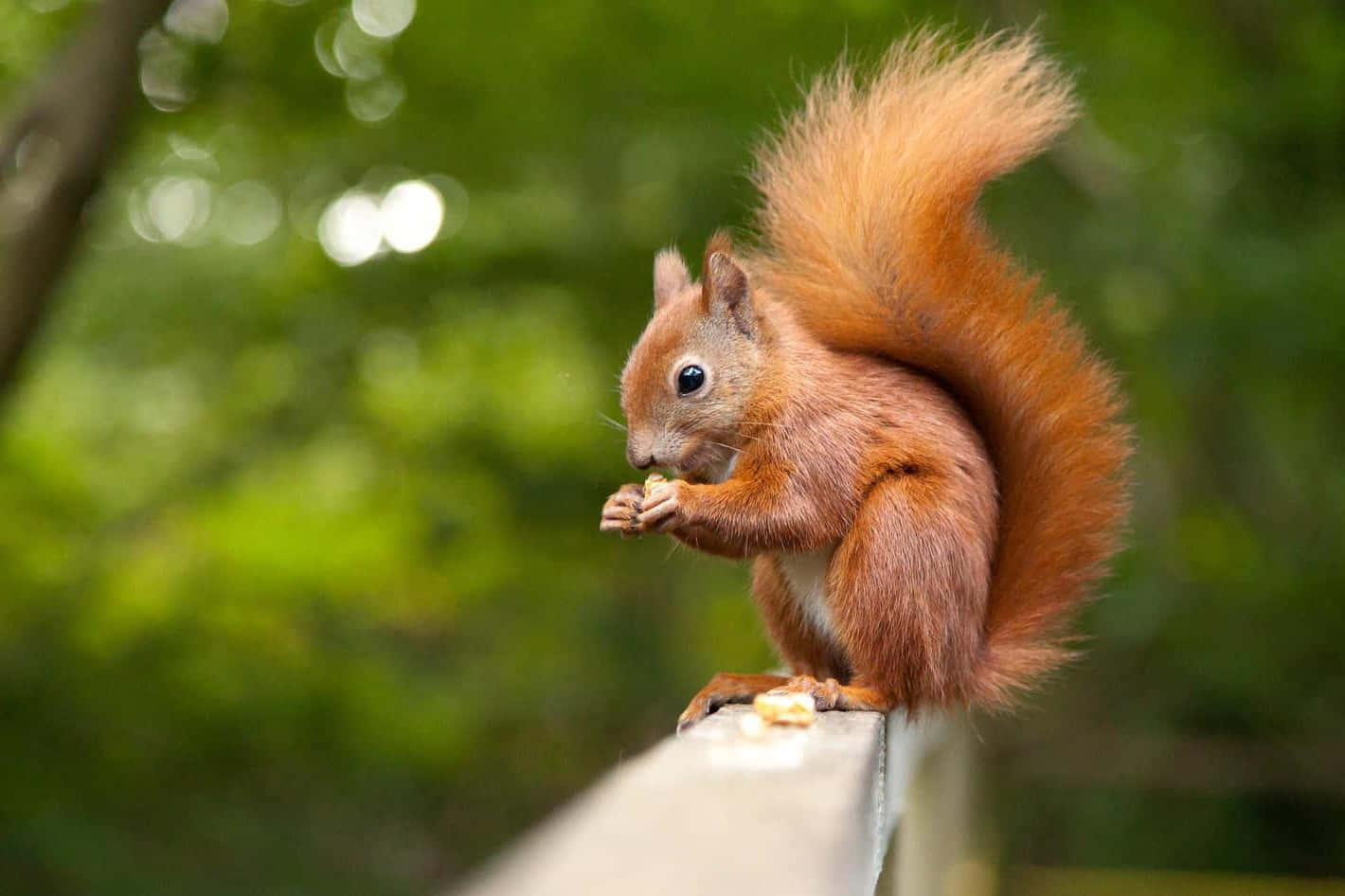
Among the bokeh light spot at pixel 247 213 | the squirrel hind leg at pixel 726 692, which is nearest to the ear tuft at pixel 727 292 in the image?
the squirrel hind leg at pixel 726 692

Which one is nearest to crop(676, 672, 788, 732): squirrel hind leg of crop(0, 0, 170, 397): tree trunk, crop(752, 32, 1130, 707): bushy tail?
crop(752, 32, 1130, 707): bushy tail

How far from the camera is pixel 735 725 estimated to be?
4.70ft

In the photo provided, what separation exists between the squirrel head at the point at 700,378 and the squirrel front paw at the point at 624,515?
0.10 metres

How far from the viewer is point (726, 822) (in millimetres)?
889

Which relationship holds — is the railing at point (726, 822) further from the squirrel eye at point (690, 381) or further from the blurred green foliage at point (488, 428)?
the blurred green foliage at point (488, 428)

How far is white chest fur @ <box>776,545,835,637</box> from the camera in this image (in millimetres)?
1735

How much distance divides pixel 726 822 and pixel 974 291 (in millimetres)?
1054

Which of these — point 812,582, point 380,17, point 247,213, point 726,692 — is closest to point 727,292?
point 812,582

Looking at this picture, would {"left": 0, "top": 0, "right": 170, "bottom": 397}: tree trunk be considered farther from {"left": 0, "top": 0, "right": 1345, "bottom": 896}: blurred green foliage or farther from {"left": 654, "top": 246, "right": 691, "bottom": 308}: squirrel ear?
{"left": 654, "top": 246, "right": 691, "bottom": 308}: squirrel ear

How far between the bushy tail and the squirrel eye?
25cm

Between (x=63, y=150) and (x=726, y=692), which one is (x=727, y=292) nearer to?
(x=726, y=692)

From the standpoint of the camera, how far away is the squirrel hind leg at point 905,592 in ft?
5.31

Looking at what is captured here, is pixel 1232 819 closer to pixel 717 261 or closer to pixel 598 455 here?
pixel 598 455

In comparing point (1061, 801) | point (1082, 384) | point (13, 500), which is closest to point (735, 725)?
point (1082, 384)
